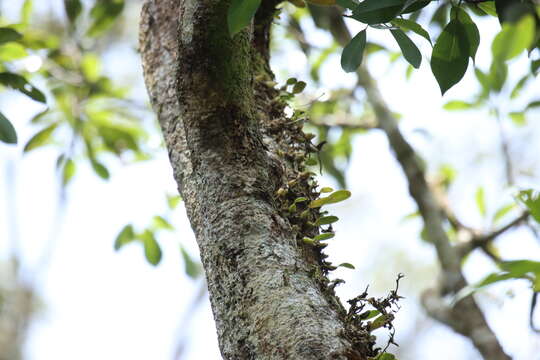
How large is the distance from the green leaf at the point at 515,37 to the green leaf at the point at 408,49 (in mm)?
327

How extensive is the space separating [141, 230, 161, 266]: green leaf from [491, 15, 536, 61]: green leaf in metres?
1.61

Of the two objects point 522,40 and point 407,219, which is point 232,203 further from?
point 407,219

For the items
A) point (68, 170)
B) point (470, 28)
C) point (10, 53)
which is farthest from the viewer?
point (68, 170)

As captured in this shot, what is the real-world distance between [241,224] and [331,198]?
24 cm

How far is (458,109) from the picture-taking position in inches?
101

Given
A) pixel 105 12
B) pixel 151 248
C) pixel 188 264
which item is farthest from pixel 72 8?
pixel 188 264

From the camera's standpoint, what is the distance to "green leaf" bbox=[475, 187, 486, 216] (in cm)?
234

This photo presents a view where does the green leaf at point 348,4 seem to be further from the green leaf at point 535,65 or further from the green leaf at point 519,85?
the green leaf at point 519,85

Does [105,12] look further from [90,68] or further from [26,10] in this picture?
[90,68]

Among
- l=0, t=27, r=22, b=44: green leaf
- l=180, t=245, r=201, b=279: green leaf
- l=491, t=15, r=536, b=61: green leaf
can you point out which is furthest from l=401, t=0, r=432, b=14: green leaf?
l=180, t=245, r=201, b=279: green leaf

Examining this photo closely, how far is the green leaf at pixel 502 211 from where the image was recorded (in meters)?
2.19

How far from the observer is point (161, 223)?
A: 2.11 meters

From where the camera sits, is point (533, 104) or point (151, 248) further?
point (533, 104)

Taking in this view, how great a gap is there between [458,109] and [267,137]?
172cm
